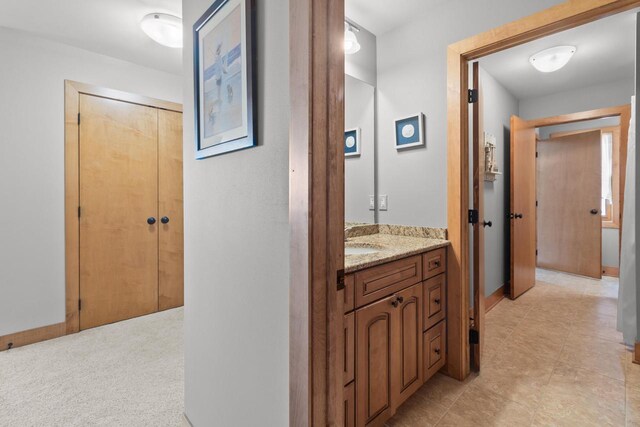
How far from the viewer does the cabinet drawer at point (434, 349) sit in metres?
1.70

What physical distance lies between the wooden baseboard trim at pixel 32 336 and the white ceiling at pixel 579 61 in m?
4.30

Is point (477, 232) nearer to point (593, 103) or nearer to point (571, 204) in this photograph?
point (593, 103)

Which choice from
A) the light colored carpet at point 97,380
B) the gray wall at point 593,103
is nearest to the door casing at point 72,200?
the light colored carpet at point 97,380

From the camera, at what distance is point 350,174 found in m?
2.24

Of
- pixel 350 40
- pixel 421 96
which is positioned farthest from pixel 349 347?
pixel 350 40

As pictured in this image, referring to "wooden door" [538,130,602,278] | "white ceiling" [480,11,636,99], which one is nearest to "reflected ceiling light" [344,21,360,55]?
"white ceiling" [480,11,636,99]

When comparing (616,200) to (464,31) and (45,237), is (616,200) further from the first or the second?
(45,237)

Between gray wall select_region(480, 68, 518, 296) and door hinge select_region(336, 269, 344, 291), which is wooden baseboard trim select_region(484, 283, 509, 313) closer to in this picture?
gray wall select_region(480, 68, 518, 296)

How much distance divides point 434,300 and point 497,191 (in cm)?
210

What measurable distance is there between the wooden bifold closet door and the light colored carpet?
1.18 ft

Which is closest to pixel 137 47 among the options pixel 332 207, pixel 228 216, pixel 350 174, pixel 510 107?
pixel 350 174

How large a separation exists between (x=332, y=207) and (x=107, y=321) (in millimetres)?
2868

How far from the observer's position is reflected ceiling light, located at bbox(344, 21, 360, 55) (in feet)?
6.63

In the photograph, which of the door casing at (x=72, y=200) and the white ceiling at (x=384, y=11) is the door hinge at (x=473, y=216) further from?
the door casing at (x=72, y=200)
